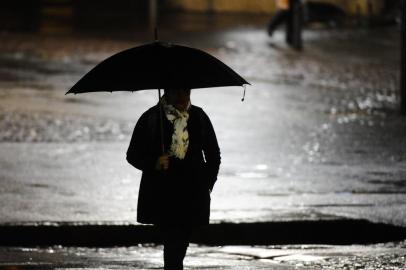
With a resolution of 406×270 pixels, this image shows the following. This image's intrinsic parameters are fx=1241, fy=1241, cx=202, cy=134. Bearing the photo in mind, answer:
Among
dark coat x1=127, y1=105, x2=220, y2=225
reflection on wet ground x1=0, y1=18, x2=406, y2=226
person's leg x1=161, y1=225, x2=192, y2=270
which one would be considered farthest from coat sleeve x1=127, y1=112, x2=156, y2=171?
reflection on wet ground x1=0, y1=18, x2=406, y2=226

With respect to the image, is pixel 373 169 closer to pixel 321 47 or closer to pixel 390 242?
pixel 390 242

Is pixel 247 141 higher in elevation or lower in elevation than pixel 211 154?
lower

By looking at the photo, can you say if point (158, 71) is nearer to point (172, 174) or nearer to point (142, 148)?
point (142, 148)

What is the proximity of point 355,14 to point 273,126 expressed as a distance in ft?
71.0

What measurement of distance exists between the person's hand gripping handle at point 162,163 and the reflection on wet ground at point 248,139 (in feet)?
9.51

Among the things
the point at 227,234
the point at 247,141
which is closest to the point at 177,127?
the point at 227,234

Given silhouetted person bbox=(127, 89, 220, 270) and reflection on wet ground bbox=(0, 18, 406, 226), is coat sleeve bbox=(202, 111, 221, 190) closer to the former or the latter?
silhouetted person bbox=(127, 89, 220, 270)

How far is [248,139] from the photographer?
1413 cm

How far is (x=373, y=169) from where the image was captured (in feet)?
39.6

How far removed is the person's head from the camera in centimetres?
660

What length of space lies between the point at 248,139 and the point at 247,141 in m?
0.16

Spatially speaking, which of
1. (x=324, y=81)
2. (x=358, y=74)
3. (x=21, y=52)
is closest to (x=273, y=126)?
(x=324, y=81)

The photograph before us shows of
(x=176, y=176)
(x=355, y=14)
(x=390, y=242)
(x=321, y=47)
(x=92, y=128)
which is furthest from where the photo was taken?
(x=355, y=14)

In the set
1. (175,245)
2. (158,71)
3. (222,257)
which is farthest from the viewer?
(222,257)
